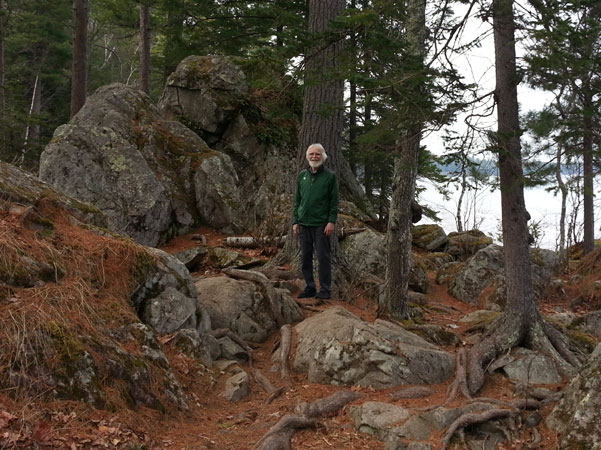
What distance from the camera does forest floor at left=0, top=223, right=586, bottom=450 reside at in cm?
319

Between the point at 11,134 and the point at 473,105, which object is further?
the point at 11,134

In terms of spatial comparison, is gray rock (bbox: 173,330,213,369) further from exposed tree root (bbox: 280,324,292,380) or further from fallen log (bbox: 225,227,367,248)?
fallen log (bbox: 225,227,367,248)

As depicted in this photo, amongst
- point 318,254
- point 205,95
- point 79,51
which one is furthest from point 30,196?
point 79,51

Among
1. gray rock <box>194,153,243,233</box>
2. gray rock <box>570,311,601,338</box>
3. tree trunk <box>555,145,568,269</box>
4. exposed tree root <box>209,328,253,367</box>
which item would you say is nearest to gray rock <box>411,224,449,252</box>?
tree trunk <box>555,145,568,269</box>

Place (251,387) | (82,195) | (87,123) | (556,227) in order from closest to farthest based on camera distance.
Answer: (251,387) < (82,195) < (87,123) < (556,227)

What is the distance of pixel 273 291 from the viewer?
23.2 ft

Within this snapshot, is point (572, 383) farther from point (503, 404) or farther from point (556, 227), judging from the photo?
point (556, 227)

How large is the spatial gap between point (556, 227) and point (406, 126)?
74.9 feet

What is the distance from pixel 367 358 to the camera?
5.51m

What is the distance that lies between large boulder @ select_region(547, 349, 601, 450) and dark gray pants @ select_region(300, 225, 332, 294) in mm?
3816

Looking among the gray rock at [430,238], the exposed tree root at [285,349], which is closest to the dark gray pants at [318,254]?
the exposed tree root at [285,349]

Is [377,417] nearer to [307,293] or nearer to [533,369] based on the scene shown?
[533,369]

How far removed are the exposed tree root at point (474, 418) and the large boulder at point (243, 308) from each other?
3147 millimetres

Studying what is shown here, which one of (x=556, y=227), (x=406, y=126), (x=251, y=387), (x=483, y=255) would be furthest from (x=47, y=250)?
(x=556, y=227)
